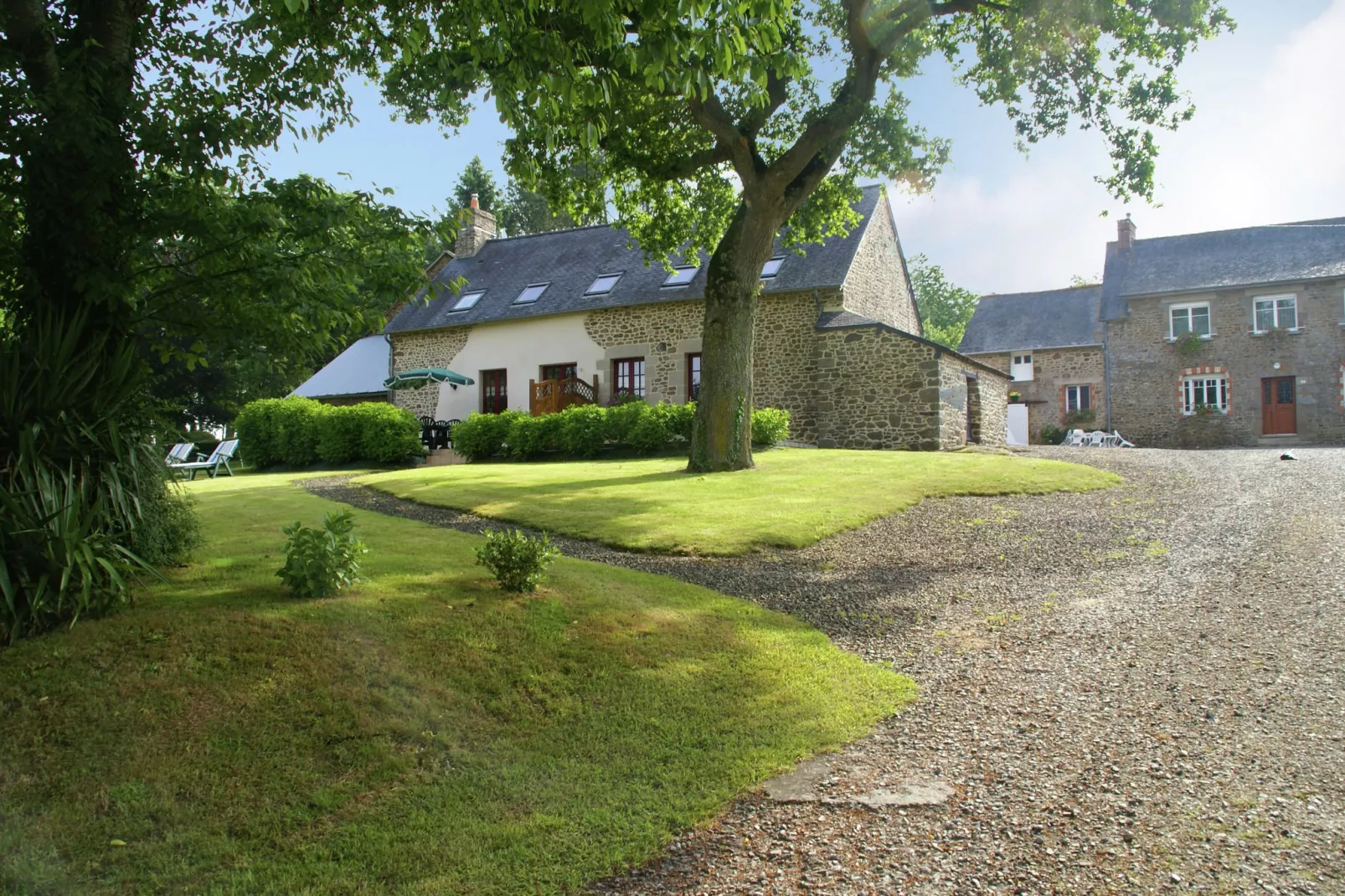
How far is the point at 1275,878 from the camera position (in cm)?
265

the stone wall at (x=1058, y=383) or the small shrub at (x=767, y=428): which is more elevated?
the stone wall at (x=1058, y=383)

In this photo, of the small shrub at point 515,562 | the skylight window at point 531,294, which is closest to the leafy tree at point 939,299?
the skylight window at point 531,294

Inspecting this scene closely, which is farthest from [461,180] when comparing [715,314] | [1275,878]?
[1275,878]

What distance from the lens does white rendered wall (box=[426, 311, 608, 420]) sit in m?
23.8

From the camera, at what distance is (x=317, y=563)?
16.5 ft

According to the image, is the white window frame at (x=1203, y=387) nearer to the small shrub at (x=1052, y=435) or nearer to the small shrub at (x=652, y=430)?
the small shrub at (x=1052, y=435)

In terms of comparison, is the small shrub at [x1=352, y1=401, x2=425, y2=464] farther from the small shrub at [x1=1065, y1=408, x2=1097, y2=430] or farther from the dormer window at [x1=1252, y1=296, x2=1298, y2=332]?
the dormer window at [x1=1252, y1=296, x2=1298, y2=332]

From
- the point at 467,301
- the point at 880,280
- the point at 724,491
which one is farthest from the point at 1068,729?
the point at 467,301

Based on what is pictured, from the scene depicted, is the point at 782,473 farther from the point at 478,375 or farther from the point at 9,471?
the point at 478,375

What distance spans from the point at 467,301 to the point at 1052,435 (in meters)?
22.3

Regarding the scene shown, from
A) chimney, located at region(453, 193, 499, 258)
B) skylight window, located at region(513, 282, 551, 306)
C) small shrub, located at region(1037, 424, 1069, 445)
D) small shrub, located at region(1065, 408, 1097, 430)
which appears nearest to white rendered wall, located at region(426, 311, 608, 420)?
skylight window, located at region(513, 282, 551, 306)

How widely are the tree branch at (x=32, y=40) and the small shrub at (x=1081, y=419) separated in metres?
33.0

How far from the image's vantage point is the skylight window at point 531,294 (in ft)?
82.8

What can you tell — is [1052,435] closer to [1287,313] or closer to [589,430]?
[1287,313]
